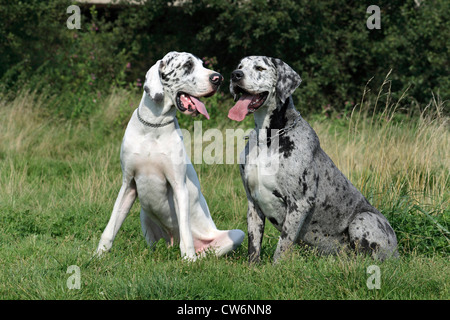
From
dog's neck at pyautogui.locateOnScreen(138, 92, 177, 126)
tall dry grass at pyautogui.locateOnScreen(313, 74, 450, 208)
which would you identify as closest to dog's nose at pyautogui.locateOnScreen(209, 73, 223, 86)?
dog's neck at pyautogui.locateOnScreen(138, 92, 177, 126)

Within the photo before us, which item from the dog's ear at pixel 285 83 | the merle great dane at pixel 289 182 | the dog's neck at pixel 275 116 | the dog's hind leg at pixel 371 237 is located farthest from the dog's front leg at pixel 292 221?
the dog's ear at pixel 285 83

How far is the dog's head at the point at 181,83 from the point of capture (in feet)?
17.1

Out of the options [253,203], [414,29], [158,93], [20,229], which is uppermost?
[414,29]

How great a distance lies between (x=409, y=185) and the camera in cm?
709

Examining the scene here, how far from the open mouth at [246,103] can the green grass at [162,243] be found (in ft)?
Result: 4.22

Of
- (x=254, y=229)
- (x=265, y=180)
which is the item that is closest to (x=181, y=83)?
(x=265, y=180)

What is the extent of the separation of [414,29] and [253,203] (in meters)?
10.9

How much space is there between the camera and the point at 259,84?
202 inches

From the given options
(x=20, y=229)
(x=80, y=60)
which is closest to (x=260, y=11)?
(x=80, y=60)

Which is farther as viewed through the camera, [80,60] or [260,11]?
[80,60]

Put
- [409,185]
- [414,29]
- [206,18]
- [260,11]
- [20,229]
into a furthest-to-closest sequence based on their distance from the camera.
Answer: [206,18] < [414,29] < [260,11] < [409,185] < [20,229]

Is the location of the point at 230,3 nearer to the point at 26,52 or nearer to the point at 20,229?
the point at 26,52

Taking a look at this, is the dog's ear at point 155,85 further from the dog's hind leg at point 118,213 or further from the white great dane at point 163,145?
the dog's hind leg at point 118,213

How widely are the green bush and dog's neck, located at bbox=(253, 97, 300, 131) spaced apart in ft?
26.7
